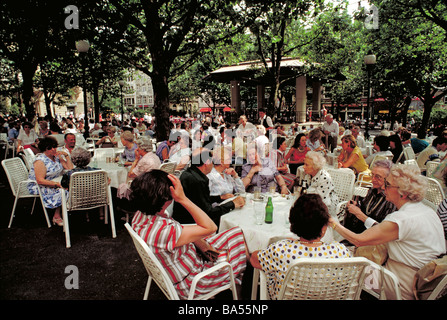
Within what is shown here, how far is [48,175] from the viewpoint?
441 cm

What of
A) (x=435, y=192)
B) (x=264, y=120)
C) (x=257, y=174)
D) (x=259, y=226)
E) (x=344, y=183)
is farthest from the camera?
(x=264, y=120)

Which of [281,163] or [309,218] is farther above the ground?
[309,218]

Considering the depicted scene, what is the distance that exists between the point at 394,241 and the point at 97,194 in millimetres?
3851

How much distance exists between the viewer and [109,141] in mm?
9172

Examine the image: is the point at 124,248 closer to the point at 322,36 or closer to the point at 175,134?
the point at 175,134

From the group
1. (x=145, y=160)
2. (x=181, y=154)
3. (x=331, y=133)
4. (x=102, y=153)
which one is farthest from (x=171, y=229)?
(x=331, y=133)

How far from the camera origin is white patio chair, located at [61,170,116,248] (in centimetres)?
382

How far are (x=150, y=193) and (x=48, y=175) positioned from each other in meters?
3.45

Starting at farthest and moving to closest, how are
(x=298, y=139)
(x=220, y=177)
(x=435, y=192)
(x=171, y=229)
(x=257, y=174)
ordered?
(x=298, y=139)
(x=257, y=174)
(x=220, y=177)
(x=435, y=192)
(x=171, y=229)

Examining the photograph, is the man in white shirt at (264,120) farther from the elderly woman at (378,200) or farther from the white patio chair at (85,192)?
the white patio chair at (85,192)

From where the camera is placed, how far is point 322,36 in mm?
13867

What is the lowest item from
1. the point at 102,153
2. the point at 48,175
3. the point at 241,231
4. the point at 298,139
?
the point at 241,231

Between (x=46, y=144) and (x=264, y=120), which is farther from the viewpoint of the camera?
(x=264, y=120)

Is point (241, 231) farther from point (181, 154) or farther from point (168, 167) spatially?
point (181, 154)
